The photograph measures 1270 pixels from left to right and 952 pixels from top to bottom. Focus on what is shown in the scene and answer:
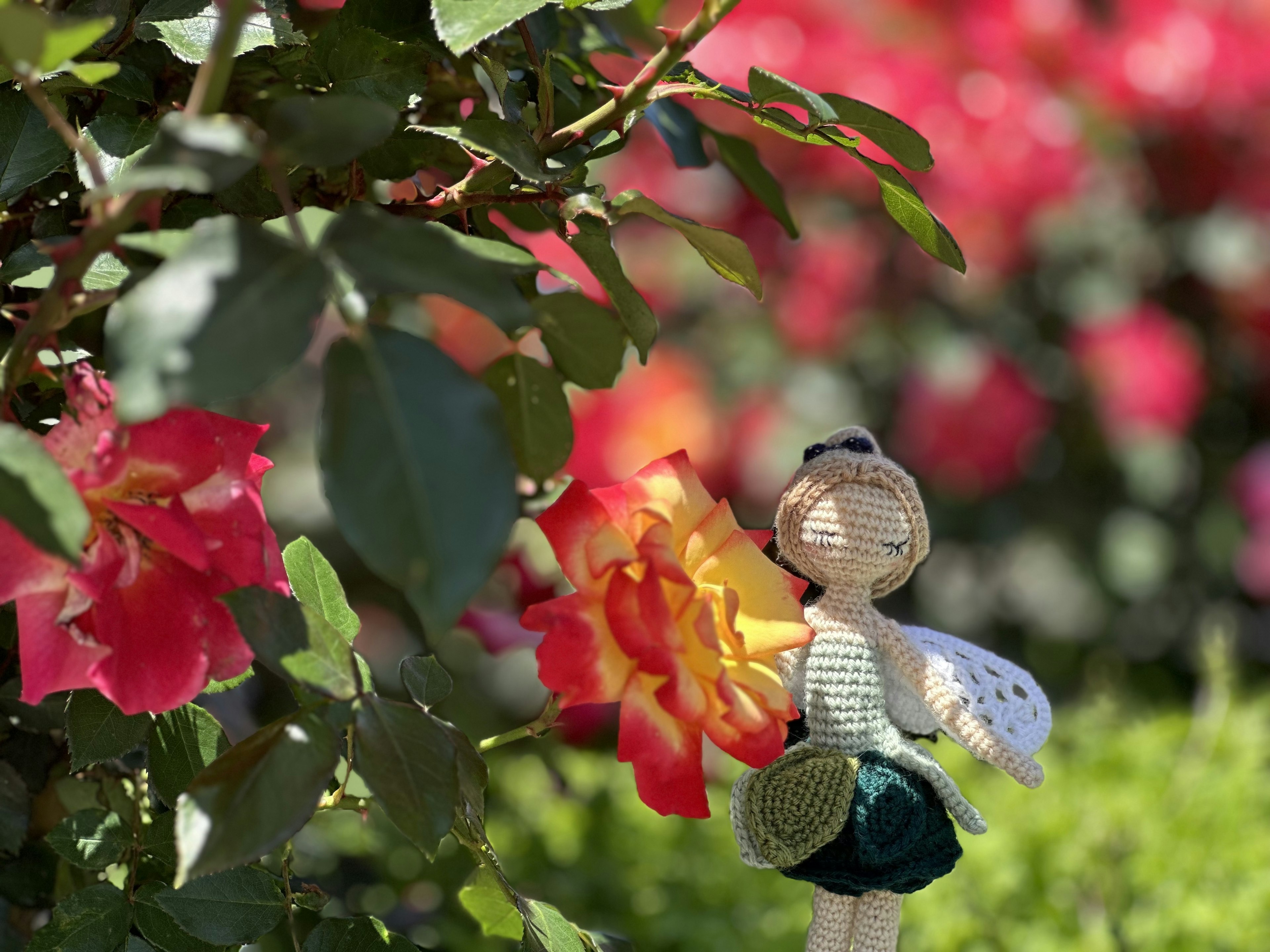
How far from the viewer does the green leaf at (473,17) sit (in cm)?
38

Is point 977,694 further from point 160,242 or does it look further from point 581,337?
point 160,242

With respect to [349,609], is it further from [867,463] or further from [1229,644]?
[1229,644]

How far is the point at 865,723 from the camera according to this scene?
19.0 inches

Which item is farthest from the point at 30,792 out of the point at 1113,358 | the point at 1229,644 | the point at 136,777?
the point at 1113,358

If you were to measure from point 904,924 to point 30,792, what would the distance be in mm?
737

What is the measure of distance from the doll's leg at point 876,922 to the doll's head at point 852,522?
0.43ft

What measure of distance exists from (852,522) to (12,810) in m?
0.38

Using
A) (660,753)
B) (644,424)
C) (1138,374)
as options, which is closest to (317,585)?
(660,753)

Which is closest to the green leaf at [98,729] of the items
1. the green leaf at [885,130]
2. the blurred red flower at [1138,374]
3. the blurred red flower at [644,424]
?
the green leaf at [885,130]

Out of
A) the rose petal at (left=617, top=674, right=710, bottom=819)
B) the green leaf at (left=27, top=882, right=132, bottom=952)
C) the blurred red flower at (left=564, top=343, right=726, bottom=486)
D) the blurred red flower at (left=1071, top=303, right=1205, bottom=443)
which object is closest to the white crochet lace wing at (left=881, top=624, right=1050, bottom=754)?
the rose petal at (left=617, top=674, right=710, bottom=819)

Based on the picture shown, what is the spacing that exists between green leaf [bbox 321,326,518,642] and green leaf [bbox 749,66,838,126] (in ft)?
0.59

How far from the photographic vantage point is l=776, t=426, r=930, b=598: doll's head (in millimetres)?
476

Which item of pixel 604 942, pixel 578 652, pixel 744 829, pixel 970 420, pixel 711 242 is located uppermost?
pixel 711 242

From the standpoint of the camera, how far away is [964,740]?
1.56 ft
